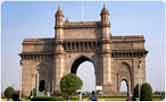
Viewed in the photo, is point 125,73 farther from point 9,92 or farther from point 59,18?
point 9,92

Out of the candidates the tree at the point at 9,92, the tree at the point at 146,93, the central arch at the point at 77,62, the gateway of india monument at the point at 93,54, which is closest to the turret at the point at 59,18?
the gateway of india monument at the point at 93,54

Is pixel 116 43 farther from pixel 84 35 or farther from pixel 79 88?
pixel 79 88

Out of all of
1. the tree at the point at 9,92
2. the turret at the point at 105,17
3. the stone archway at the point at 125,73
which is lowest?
the tree at the point at 9,92

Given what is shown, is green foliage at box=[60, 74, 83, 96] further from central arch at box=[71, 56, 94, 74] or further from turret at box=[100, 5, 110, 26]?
turret at box=[100, 5, 110, 26]

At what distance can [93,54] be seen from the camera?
4622cm

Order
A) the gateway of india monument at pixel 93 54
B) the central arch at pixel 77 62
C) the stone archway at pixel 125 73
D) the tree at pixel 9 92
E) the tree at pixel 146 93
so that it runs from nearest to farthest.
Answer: the tree at pixel 146 93
the tree at pixel 9 92
the gateway of india monument at pixel 93 54
the stone archway at pixel 125 73
the central arch at pixel 77 62

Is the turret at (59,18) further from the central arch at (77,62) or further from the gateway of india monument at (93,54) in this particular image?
the central arch at (77,62)

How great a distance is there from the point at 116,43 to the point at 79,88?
8812 millimetres

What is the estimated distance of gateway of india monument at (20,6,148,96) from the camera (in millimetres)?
45438

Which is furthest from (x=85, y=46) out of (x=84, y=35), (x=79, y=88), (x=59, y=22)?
(x=79, y=88)

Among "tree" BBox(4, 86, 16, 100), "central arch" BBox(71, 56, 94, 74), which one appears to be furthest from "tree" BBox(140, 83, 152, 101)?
"central arch" BBox(71, 56, 94, 74)

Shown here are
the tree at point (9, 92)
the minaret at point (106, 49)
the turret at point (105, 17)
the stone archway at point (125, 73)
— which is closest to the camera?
the tree at point (9, 92)

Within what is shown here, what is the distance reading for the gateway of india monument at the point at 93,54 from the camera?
149 feet

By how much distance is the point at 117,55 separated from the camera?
46.2m
